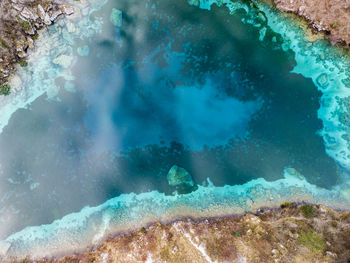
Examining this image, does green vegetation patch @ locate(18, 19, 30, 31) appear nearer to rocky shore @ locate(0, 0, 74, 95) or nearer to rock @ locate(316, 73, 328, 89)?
rocky shore @ locate(0, 0, 74, 95)

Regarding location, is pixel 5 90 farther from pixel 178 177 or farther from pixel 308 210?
pixel 308 210

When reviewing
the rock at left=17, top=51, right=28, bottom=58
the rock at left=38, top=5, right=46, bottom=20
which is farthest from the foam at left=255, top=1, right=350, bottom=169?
the rock at left=17, top=51, right=28, bottom=58

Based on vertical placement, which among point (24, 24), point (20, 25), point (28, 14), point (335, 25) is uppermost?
point (28, 14)

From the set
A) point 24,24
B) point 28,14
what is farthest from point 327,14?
point 24,24

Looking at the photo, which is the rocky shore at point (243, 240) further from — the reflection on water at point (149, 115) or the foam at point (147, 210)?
the reflection on water at point (149, 115)

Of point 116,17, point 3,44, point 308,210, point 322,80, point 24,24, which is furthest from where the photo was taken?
point 116,17

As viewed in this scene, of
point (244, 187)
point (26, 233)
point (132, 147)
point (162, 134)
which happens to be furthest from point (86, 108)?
point (244, 187)

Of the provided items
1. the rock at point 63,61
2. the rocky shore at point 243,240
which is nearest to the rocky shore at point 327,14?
the rocky shore at point 243,240
